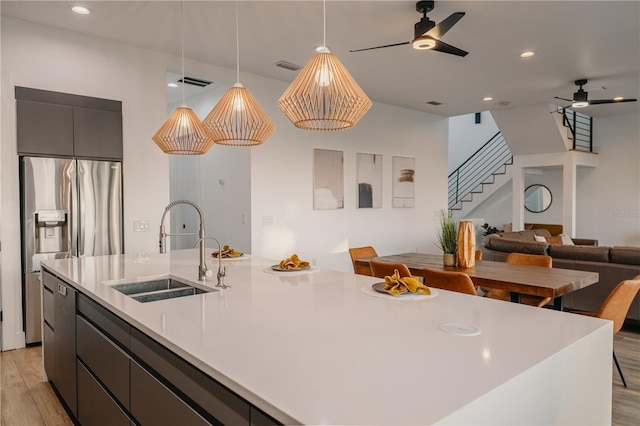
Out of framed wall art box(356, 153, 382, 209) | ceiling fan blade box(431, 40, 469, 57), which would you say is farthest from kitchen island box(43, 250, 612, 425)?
framed wall art box(356, 153, 382, 209)

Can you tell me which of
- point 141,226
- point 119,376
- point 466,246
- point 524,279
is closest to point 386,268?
point 466,246

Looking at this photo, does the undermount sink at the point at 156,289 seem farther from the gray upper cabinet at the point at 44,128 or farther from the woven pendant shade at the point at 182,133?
the gray upper cabinet at the point at 44,128

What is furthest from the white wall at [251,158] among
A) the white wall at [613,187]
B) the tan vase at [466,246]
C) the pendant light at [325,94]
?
the white wall at [613,187]

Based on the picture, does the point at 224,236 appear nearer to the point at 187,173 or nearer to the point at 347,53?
the point at 187,173

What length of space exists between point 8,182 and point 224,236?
8.68 ft

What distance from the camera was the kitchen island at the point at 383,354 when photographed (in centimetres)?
94

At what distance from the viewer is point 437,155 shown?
8.15 m

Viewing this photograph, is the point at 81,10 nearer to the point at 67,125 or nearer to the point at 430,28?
the point at 67,125

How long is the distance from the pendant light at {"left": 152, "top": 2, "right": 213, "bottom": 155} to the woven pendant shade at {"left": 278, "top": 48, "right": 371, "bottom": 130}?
1128mm

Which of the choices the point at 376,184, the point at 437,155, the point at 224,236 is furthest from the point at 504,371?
the point at 437,155

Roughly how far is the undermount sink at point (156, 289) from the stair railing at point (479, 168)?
8948 mm

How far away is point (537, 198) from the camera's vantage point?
1005cm

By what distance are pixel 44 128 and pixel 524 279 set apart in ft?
13.8

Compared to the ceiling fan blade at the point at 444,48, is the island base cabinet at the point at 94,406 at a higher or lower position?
lower
